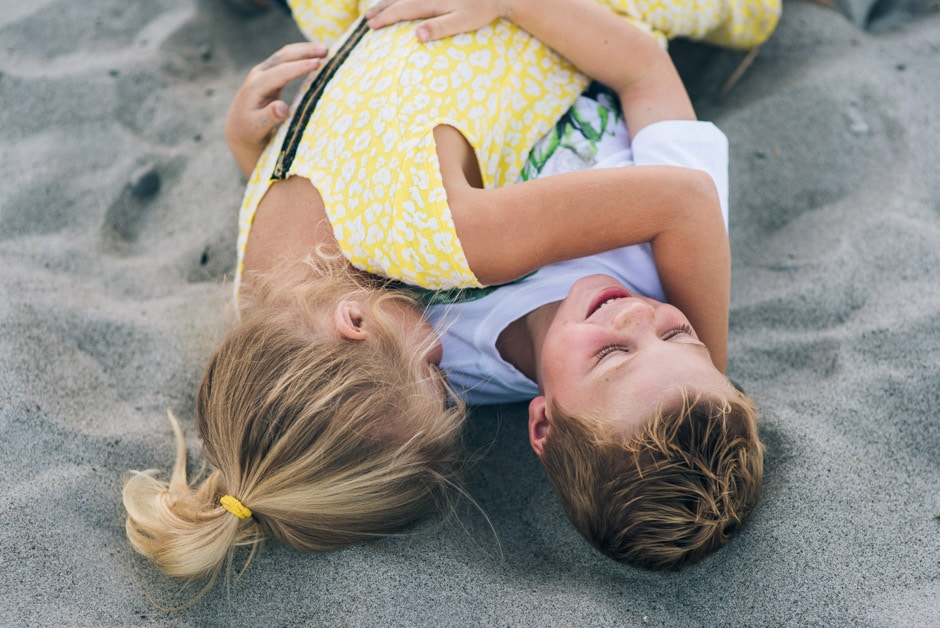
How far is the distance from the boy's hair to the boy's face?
4 centimetres

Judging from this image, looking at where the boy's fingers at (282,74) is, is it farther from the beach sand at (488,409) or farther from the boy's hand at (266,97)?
the beach sand at (488,409)

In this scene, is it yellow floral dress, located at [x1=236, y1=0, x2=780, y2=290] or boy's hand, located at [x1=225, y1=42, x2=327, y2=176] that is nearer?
yellow floral dress, located at [x1=236, y1=0, x2=780, y2=290]

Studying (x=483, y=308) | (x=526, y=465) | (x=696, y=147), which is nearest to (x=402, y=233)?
(x=483, y=308)

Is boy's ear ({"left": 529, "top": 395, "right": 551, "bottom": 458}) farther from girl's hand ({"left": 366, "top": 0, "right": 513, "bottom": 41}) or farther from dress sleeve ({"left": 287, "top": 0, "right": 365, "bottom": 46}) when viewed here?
dress sleeve ({"left": 287, "top": 0, "right": 365, "bottom": 46})

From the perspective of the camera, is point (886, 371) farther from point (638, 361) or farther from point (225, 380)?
point (225, 380)

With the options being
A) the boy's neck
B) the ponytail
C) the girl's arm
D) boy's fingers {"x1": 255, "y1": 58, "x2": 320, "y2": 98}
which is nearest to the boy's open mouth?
the boy's neck

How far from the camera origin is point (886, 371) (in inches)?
65.2

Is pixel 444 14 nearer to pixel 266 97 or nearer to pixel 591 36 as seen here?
pixel 591 36

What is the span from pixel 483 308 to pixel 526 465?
388mm

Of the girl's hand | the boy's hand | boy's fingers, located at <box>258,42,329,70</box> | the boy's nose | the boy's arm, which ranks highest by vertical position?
the girl's hand

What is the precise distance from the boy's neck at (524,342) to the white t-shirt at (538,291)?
0.04 meters

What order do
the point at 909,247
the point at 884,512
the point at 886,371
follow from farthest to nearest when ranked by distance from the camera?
the point at 909,247
the point at 886,371
the point at 884,512

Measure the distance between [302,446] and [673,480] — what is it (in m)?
0.68

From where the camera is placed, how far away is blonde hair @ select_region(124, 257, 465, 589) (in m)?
1.38
